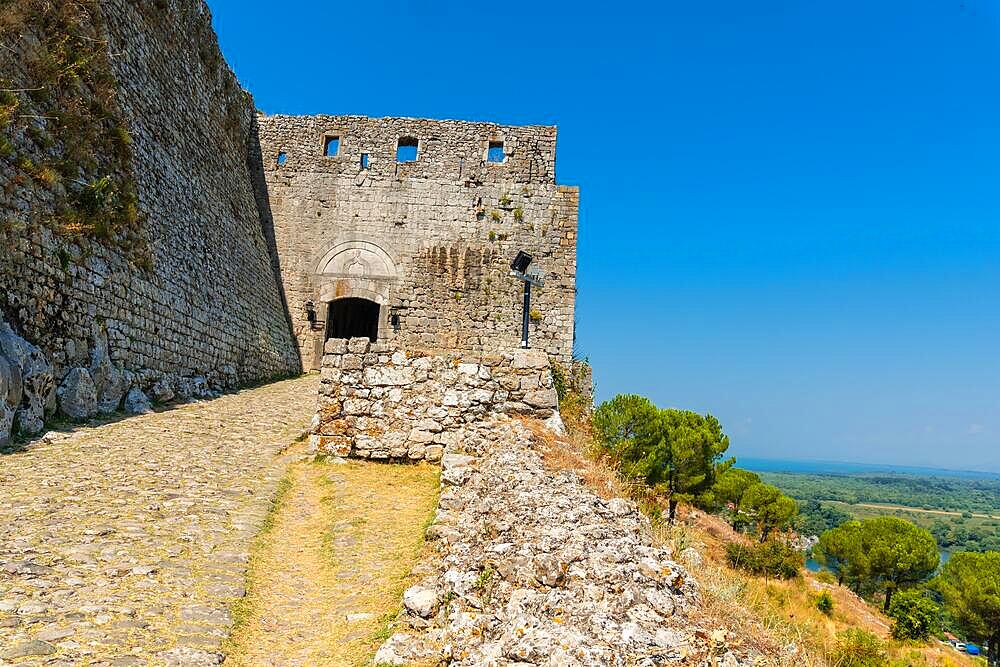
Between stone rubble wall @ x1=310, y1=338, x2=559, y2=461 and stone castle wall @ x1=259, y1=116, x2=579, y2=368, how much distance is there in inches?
400

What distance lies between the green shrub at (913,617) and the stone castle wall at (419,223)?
77.2ft

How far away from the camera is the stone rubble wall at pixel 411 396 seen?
8.72m

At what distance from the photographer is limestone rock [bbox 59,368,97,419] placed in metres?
9.26

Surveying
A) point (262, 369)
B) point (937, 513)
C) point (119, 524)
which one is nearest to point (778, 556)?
point (262, 369)

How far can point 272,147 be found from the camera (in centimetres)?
2023

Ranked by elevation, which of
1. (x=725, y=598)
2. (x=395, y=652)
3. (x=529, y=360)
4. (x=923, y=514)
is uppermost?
(x=529, y=360)

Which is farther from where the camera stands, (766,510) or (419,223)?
(766,510)

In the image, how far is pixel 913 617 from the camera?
27766 millimetres

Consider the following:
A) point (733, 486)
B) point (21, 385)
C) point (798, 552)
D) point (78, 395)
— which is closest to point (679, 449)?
point (733, 486)

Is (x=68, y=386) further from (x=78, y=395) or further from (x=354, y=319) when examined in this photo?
(x=354, y=319)

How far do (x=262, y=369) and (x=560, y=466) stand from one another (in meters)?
13.8

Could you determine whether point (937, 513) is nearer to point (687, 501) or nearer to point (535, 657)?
point (687, 501)

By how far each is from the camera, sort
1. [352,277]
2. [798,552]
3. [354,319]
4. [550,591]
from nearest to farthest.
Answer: [550,591]
[352,277]
[354,319]
[798,552]

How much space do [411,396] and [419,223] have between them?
12011mm
